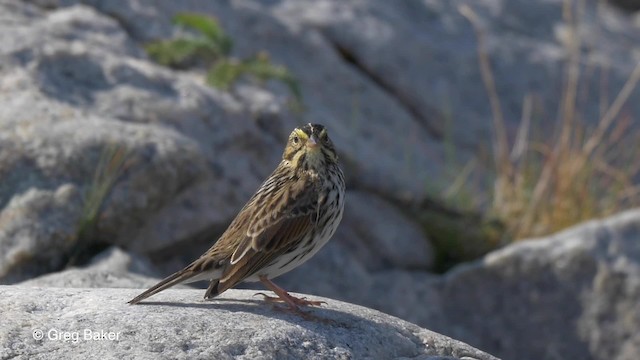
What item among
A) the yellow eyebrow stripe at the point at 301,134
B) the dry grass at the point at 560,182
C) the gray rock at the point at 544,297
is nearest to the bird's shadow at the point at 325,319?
the yellow eyebrow stripe at the point at 301,134

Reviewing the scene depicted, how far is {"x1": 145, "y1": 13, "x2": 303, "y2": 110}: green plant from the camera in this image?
997 cm

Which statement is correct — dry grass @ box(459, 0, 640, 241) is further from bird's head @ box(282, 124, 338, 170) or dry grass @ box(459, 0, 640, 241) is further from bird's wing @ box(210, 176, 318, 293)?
bird's wing @ box(210, 176, 318, 293)

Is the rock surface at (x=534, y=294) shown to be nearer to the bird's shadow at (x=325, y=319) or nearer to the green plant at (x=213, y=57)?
the green plant at (x=213, y=57)

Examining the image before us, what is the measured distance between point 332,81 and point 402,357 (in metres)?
6.10

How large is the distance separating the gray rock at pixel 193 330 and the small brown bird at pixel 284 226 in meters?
0.14

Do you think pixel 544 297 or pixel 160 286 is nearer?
pixel 160 286

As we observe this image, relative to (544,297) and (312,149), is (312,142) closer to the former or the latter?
(312,149)

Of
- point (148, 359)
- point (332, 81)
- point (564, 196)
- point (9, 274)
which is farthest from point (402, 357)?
point (332, 81)

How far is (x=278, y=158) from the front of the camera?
952cm

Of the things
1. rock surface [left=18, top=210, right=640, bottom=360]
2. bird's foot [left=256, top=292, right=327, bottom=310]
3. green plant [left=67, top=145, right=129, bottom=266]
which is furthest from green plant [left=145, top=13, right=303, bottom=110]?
bird's foot [left=256, top=292, right=327, bottom=310]

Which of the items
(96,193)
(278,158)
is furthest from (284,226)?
(278,158)

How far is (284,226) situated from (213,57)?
14.0ft

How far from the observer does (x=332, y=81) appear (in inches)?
461

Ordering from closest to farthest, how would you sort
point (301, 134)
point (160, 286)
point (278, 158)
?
point (160, 286) < point (301, 134) < point (278, 158)
